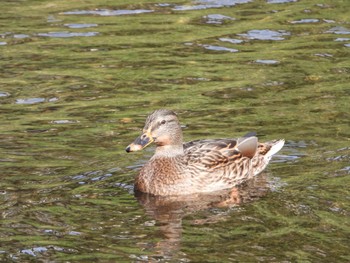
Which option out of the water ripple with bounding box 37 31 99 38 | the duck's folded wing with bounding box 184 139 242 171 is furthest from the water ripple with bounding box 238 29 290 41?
the duck's folded wing with bounding box 184 139 242 171

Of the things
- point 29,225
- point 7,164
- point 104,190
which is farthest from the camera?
point 7,164

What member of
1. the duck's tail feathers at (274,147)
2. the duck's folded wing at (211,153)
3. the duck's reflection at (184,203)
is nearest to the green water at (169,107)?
the duck's reflection at (184,203)

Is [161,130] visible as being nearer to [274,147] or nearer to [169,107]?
[274,147]

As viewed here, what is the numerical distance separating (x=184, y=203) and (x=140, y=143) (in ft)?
2.86

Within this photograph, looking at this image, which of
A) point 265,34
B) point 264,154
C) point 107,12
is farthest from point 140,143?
point 107,12

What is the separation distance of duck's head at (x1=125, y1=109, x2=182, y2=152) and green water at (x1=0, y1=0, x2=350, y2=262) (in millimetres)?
524

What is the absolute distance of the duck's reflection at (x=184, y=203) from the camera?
34.8 ft

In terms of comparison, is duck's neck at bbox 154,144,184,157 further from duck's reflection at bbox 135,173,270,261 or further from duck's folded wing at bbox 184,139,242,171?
duck's reflection at bbox 135,173,270,261

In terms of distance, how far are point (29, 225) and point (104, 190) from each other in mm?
1379

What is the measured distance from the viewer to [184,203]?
1180 centimetres

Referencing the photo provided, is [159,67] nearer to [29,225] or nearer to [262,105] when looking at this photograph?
[262,105]

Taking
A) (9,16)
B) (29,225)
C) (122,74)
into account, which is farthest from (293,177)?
(9,16)

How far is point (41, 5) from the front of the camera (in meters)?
20.6

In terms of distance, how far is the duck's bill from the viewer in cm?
1203
